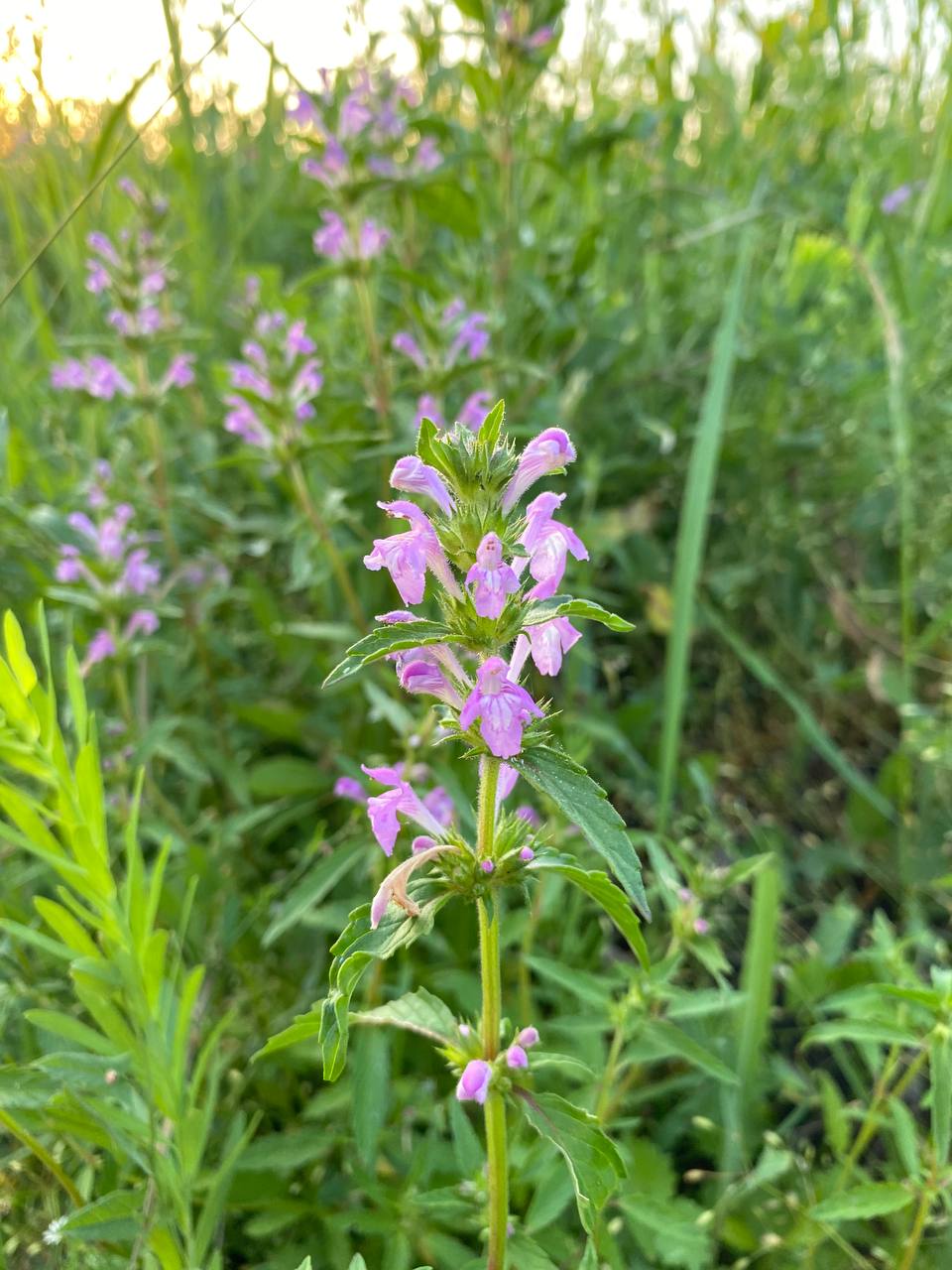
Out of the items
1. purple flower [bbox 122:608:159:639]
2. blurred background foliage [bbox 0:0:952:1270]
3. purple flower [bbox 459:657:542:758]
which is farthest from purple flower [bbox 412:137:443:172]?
purple flower [bbox 459:657:542:758]

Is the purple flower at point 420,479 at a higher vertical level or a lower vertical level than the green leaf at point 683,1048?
higher

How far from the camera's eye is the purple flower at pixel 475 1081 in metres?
0.85

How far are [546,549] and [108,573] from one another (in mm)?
1316

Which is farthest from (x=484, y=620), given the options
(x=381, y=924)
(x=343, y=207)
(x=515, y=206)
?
(x=515, y=206)

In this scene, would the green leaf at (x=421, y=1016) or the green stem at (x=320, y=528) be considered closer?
the green leaf at (x=421, y=1016)

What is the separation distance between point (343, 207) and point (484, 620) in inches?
67.0

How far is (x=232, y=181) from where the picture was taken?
335cm

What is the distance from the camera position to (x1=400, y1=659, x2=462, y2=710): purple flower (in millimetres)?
882

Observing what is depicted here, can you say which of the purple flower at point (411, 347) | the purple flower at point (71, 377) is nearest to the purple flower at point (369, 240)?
the purple flower at point (411, 347)

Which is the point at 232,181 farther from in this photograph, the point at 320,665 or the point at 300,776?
the point at 300,776

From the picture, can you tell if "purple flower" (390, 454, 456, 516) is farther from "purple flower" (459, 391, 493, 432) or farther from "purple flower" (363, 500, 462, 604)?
"purple flower" (459, 391, 493, 432)

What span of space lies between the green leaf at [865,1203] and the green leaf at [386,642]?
89cm

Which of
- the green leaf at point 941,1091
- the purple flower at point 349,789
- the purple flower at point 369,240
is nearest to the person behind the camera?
the green leaf at point 941,1091

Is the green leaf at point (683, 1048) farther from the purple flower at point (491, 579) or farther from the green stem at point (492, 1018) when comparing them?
the purple flower at point (491, 579)
